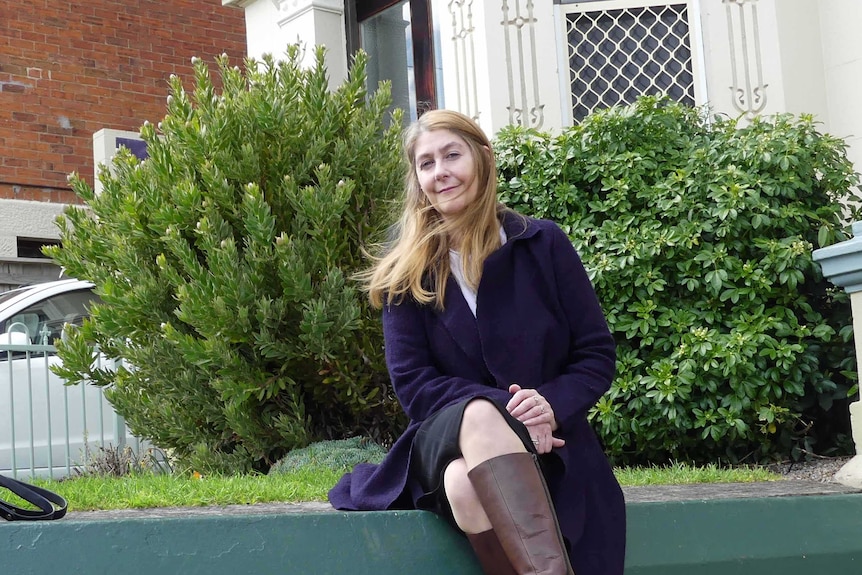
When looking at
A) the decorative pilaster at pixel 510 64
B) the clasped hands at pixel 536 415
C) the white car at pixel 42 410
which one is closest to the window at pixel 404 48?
the decorative pilaster at pixel 510 64

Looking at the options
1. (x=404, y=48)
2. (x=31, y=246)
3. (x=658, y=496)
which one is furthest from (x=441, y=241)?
(x=31, y=246)

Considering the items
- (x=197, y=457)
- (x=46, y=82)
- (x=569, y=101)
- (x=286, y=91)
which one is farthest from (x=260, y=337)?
(x=46, y=82)

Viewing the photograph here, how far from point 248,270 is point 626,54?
3.96 meters

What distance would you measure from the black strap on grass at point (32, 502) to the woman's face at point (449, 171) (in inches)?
59.2

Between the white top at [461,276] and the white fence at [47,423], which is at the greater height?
the white top at [461,276]

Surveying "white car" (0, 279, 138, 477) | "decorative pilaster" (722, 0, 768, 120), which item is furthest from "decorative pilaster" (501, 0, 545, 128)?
"white car" (0, 279, 138, 477)

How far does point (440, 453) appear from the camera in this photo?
3033mm

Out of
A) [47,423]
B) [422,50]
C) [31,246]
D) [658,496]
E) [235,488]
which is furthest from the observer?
[31,246]

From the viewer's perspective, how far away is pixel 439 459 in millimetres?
3047

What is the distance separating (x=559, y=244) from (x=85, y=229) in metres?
3.47

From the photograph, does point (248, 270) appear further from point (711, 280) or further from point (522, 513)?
point (522, 513)

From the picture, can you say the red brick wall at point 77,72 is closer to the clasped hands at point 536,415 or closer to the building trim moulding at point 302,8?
the building trim moulding at point 302,8

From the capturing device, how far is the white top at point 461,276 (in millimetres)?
3375

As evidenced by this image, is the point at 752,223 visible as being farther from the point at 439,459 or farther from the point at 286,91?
the point at 439,459
